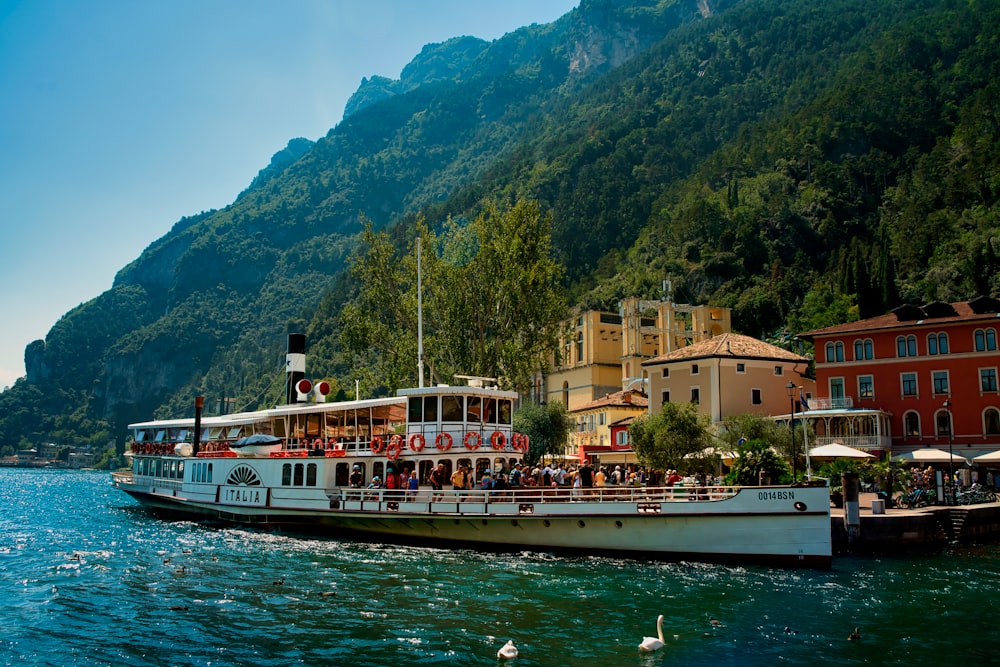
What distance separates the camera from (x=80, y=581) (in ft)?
68.5

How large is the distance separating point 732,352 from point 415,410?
28597 mm

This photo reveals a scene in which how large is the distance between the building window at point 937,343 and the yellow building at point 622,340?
92.5 feet

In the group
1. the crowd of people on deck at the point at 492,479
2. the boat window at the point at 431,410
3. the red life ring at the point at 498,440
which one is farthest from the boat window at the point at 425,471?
the red life ring at the point at 498,440

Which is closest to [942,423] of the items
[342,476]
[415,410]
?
[415,410]

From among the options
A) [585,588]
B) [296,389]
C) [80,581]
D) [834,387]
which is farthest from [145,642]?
[834,387]

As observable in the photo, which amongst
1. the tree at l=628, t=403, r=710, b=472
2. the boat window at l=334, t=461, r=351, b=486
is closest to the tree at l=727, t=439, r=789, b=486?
the tree at l=628, t=403, r=710, b=472

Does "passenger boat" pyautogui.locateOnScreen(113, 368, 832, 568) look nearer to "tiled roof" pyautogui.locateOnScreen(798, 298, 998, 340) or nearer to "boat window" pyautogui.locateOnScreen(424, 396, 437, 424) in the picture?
"boat window" pyautogui.locateOnScreen(424, 396, 437, 424)

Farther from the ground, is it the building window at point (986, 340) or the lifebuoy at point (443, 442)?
the building window at point (986, 340)

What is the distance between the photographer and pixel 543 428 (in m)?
58.1

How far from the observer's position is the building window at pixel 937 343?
45500 mm

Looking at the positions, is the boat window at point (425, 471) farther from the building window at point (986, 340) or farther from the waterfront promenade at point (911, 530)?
the building window at point (986, 340)

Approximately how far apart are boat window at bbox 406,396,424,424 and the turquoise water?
15.2 feet

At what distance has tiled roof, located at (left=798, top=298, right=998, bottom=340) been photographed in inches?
1768

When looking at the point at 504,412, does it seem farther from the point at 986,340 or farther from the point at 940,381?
the point at 986,340
